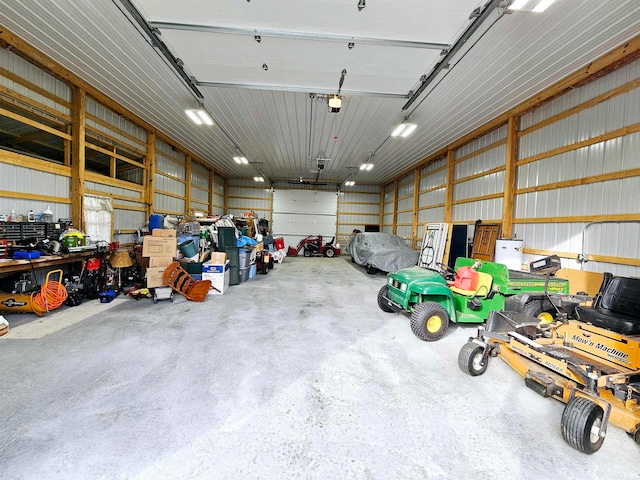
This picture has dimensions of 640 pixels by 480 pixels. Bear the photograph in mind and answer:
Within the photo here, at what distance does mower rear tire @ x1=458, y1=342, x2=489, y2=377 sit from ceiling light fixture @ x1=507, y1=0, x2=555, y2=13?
11.7 ft

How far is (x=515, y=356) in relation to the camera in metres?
2.35

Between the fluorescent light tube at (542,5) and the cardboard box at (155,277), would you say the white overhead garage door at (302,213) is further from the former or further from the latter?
the fluorescent light tube at (542,5)

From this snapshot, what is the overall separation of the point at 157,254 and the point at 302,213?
10.1 meters

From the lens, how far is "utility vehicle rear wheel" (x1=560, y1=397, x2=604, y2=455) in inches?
62.5

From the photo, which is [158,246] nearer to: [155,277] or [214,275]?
[155,277]

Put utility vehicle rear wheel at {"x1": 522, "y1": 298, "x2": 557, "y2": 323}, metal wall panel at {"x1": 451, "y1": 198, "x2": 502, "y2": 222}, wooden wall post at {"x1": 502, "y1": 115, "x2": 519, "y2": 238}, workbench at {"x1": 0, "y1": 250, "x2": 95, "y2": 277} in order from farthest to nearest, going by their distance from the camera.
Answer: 1. metal wall panel at {"x1": 451, "y1": 198, "x2": 502, "y2": 222}
2. wooden wall post at {"x1": 502, "y1": 115, "x2": 519, "y2": 238}
3. workbench at {"x1": 0, "y1": 250, "x2": 95, "y2": 277}
4. utility vehicle rear wheel at {"x1": 522, "y1": 298, "x2": 557, "y2": 323}

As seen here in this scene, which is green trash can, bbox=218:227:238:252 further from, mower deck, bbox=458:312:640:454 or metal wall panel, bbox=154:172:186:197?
mower deck, bbox=458:312:640:454

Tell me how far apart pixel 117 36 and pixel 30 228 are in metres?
3.28

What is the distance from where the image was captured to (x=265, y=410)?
1925mm

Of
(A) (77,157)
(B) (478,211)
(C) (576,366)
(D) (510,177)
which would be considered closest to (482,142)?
(D) (510,177)

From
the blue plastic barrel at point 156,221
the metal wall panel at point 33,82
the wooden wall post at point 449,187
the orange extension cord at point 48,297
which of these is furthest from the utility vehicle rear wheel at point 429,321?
the metal wall panel at point 33,82

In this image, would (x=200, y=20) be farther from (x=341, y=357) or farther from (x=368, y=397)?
(x=368, y=397)

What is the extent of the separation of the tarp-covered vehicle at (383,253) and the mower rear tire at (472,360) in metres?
5.64

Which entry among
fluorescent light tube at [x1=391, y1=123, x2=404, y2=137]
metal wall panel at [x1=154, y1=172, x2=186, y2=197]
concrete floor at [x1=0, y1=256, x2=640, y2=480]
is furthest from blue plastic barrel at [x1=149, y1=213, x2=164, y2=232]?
fluorescent light tube at [x1=391, y1=123, x2=404, y2=137]
